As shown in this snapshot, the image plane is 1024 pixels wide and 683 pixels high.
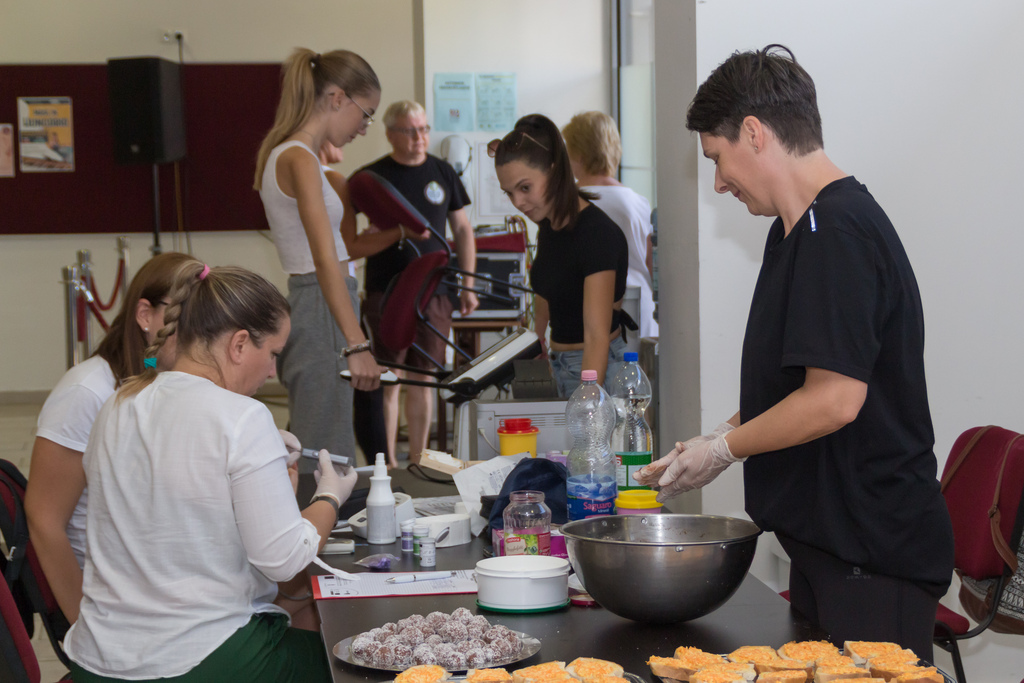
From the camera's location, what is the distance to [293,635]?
→ 160cm

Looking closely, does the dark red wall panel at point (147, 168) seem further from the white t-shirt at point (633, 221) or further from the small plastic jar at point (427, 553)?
the small plastic jar at point (427, 553)

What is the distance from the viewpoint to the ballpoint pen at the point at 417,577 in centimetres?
162

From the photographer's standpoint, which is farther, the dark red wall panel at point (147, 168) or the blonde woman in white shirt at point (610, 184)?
the dark red wall panel at point (147, 168)

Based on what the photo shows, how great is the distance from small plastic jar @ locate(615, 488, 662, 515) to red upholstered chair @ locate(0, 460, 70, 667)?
1.02 metres

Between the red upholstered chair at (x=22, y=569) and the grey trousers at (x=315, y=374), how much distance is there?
891 mm

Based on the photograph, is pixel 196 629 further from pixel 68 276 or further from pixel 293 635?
pixel 68 276

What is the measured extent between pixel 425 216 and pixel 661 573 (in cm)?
353

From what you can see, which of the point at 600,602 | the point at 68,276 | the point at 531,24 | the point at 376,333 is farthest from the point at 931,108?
the point at 68,276

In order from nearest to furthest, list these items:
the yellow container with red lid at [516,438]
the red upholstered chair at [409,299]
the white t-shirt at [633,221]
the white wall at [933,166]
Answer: the yellow container with red lid at [516,438] → the white wall at [933,166] → the white t-shirt at [633,221] → the red upholstered chair at [409,299]

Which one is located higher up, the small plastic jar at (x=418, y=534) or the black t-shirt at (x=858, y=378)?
the black t-shirt at (x=858, y=378)

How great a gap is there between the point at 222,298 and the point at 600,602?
770mm

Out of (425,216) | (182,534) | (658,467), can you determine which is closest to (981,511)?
(658,467)

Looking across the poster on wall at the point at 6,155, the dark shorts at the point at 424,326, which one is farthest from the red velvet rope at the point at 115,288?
the dark shorts at the point at 424,326

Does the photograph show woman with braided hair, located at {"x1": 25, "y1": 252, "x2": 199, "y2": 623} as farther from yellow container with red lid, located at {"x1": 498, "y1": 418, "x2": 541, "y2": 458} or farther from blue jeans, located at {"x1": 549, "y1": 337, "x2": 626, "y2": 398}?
blue jeans, located at {"x1": 549, "y1": 337, "x2": 626, "y2": 398}
